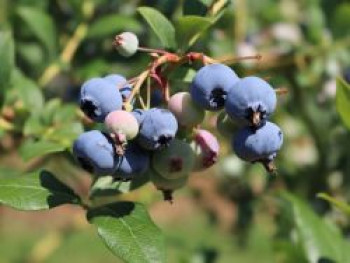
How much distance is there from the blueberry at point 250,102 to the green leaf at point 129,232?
20cm

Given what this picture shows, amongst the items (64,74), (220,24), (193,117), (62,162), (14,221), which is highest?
(193,117)

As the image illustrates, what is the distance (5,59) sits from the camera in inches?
57.4

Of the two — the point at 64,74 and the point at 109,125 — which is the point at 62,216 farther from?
the point at 109,125

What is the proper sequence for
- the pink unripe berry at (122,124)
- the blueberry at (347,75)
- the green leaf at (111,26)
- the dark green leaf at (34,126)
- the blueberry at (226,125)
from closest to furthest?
the pink unripe berry at (122,124) → the blueberry at (226,125) → the dark green leaf at (34,126) → the green leaf at (111,26) → the blueberry at (347,75)

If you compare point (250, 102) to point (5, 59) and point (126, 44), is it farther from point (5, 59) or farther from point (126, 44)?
point (5, 59)

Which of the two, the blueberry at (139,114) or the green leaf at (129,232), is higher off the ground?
the blueberry at (139,114)

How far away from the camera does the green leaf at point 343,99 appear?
47.0 inches

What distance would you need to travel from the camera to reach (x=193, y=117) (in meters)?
1.07

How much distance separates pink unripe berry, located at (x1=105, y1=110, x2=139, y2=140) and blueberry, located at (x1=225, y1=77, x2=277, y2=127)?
114 millimetres

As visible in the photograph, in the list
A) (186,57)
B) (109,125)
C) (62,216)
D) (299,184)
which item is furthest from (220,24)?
(62,216)

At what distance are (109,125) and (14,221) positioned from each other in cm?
737

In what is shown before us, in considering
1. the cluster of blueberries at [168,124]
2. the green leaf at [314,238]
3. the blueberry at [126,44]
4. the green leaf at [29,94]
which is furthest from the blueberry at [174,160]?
the green leaf at [29,94]

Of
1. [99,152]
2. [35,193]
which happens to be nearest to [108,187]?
[35,193]

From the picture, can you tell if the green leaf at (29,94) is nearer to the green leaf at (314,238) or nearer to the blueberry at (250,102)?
the green leaf at (314,238)
